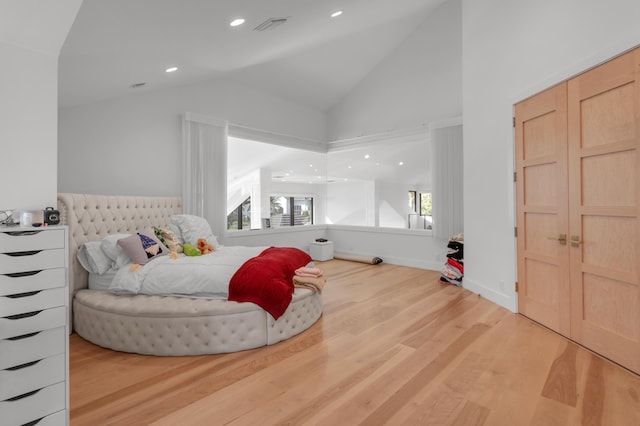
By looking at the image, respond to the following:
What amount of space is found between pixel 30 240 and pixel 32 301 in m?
0.30

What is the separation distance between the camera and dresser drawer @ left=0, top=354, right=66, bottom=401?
153 cm

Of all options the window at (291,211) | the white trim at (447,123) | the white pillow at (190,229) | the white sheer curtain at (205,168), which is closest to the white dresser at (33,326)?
the white pillow at (190,229)

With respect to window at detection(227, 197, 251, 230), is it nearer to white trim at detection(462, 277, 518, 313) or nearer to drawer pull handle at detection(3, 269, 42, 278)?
white trim at detection(462, 277, 518, 313)

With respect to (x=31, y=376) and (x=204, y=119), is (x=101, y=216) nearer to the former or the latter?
(x=204, y=119)

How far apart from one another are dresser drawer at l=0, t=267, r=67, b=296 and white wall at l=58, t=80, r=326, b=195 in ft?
8.76

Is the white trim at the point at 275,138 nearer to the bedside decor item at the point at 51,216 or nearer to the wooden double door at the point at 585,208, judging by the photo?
the bedside decor item at the point at 51,216

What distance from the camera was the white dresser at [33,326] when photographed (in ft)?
5.05

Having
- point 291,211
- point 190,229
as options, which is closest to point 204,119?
point 190,229

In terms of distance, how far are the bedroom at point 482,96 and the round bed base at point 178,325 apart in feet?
3.82

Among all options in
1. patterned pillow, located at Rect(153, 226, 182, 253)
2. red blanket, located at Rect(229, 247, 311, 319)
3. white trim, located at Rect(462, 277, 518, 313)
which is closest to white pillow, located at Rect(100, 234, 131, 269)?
patterned pillow, located at Rect(153, 226, 182, 253)

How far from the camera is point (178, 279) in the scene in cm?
293

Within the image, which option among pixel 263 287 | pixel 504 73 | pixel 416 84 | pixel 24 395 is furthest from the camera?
pixel 416 84

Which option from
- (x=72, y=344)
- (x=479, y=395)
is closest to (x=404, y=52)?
(x=479, y=395)

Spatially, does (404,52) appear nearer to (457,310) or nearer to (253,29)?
(253,29)
